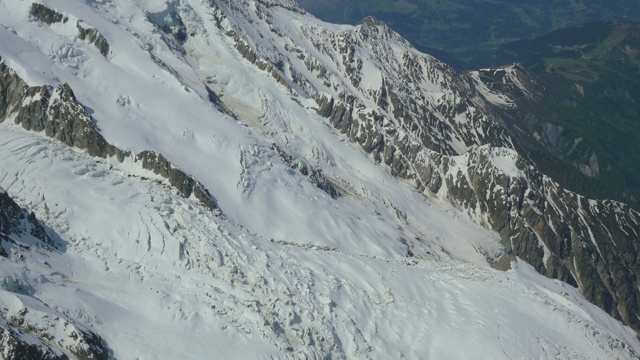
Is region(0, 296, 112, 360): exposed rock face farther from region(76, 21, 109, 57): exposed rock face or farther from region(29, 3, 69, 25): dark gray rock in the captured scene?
region(29, 3, 69, 25): dark gray rock

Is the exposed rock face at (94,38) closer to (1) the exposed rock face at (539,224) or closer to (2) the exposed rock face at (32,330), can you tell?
(2) the exposed rock face at (32,330)

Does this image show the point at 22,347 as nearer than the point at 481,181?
Yes

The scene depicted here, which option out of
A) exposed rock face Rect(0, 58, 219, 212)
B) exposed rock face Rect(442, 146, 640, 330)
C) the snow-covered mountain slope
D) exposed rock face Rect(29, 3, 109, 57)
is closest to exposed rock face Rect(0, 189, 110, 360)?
the snow-covered mountain slope

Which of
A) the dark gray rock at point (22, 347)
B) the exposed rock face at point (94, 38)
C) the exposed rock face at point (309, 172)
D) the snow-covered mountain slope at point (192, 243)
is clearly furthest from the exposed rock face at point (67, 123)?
the dark gray rock at point (22, 347)

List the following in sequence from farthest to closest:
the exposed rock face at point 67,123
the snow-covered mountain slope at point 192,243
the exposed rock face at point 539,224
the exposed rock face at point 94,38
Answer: the exposed rock face at point 539,224 < the exposed rock face at point 94,38 < the exposed rock face at point 67,123 < the snow-covered mountain slope at point 192,243

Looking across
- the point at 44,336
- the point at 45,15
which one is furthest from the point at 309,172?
the point at 44,336

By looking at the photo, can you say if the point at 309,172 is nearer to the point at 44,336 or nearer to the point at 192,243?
the point at 192,243
